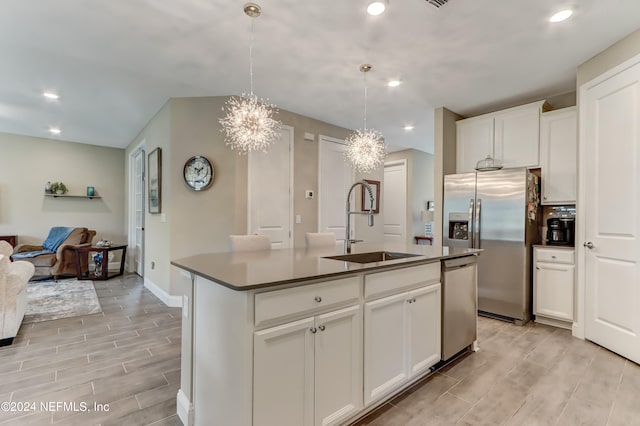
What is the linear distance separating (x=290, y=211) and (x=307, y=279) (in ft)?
10.3

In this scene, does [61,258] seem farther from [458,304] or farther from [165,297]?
[458,304]

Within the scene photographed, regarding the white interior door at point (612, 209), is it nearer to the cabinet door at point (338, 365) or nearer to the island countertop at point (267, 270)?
the island countertop at point (267, 270)

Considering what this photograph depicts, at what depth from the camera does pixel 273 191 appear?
4324 millimetres

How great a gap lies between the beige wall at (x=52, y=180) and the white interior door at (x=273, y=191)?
473 centimetres

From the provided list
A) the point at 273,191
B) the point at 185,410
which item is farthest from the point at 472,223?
the point at 185,410

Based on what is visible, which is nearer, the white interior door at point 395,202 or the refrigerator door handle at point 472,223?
the refrigerator door handle at point 472,223

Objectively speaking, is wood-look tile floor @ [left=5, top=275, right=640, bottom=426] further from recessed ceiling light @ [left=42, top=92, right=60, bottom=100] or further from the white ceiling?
recessed ceiling light @ [left=42, top=92, right=60, bottom=100]

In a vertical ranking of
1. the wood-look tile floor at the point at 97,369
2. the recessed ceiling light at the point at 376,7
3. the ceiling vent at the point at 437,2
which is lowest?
the wood-look tile floor at the point at 97,369

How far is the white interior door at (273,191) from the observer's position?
4.14 meters

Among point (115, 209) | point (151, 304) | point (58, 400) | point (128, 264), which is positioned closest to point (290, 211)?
point (151, 304)

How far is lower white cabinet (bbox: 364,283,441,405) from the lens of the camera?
176 cm

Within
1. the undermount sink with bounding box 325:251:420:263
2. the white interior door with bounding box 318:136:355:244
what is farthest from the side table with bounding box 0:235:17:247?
the undermount sink with bounding box 325:251:420:263

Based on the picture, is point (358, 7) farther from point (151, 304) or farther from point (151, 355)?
point (151, 304)

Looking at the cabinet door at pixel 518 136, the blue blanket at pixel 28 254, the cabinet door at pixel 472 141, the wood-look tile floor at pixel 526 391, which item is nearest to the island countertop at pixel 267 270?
the wood-look tile floor at pixel 526 391
